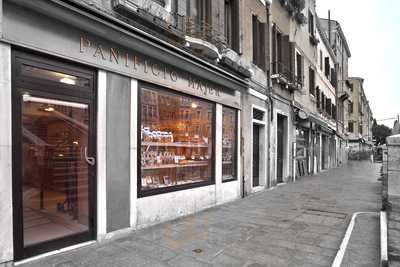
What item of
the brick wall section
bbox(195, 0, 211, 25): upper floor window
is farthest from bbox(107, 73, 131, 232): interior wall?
the brick wall section

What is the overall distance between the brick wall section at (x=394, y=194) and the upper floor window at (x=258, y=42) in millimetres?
7030

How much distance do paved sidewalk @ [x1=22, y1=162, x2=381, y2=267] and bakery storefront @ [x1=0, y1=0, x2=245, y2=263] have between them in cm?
41

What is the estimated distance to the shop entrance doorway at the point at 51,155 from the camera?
150 inches

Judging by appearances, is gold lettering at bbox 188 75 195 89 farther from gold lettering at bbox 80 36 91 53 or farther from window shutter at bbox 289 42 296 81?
window shutter at bbox 289 42 296 81

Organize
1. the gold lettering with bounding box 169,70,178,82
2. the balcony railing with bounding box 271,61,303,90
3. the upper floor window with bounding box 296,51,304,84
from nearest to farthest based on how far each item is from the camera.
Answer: the gold lettering with bounding box 169,70,178,82, the balcony railing with bounding box 271,61,303,90, the upper floor window with bounding box 296,51,304,84

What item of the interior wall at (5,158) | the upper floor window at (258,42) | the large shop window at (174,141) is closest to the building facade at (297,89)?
the upper floor window at (258,42)

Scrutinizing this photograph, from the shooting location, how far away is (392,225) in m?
4.16

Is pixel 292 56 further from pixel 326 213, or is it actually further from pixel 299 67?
pixel 326 213

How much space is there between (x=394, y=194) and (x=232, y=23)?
679 centimetres

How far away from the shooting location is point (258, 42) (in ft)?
36.6

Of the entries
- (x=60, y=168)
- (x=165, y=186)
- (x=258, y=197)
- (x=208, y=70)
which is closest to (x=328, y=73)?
(x=258, y=197)

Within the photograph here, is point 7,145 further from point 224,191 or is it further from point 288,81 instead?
point 288,81

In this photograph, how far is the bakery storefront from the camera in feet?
12.3

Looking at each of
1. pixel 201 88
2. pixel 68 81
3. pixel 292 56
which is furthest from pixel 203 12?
pixel 292 56
